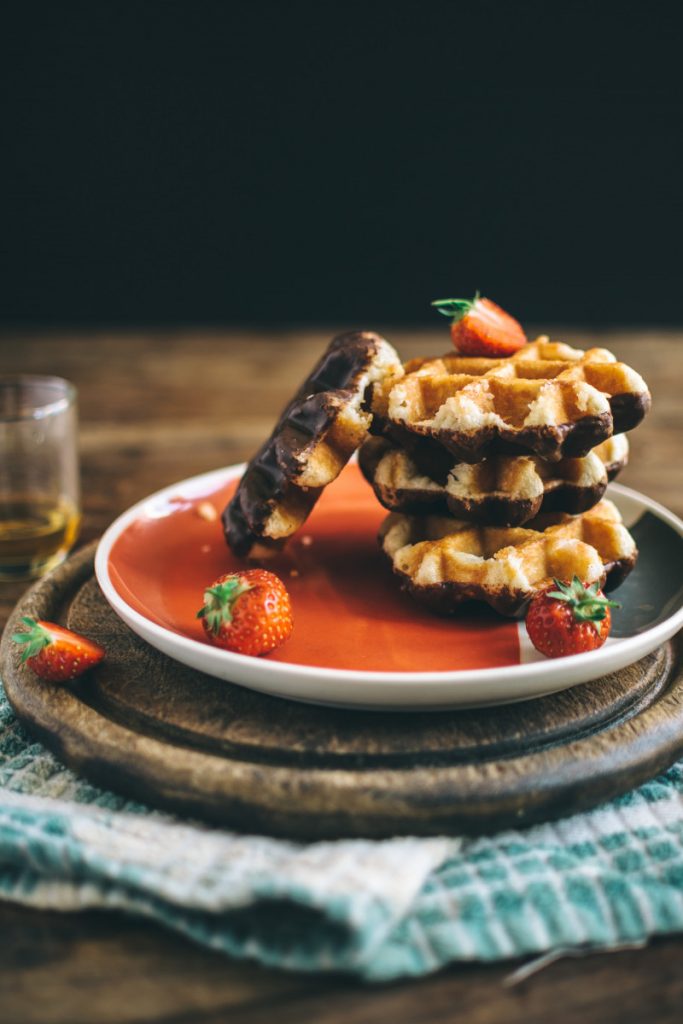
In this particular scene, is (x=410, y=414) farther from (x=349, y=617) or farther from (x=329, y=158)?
(x=329, y=158)

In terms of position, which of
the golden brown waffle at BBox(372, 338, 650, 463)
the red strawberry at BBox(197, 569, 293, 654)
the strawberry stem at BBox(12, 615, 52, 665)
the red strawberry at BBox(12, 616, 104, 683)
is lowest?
the red strawberry at BBox(12, 616, 104, 683)

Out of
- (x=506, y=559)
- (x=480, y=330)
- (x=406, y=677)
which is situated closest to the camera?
(x=406, y=677)

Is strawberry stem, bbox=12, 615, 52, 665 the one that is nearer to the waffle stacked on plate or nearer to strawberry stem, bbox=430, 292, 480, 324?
the waffle stacked on plate

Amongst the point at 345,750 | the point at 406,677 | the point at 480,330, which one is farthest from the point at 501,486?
the point at 345,750

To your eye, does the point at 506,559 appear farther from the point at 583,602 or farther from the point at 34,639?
the point at 34,639

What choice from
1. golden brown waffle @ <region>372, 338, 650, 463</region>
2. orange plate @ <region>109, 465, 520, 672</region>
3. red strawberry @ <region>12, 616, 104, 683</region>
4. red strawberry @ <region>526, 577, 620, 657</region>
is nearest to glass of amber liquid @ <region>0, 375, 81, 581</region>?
orange plate @ <region>109, 465, 520, 672</region>

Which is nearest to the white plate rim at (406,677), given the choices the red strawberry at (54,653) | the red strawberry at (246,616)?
the red strawberry at (246,616)

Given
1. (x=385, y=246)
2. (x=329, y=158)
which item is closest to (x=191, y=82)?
(x=329, y=158)
